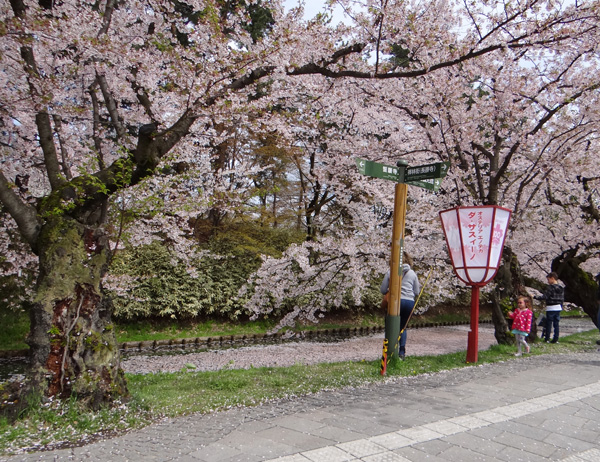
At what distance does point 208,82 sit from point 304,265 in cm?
586

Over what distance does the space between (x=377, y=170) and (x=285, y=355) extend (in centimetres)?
631

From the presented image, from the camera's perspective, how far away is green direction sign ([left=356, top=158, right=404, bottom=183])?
5.72 metres

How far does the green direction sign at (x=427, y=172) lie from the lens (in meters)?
5.67

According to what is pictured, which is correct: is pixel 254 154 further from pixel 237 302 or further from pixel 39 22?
pixel 39 22

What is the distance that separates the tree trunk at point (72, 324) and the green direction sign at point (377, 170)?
3.40 metres

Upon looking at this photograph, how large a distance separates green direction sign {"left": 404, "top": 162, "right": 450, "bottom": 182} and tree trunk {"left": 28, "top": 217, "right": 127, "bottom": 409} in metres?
4.10

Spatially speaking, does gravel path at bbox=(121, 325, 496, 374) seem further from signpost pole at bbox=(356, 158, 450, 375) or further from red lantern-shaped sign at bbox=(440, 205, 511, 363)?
signpost pole at bbox=(356, 158, 450, 375)

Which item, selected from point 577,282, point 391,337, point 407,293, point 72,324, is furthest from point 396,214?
point 577,282

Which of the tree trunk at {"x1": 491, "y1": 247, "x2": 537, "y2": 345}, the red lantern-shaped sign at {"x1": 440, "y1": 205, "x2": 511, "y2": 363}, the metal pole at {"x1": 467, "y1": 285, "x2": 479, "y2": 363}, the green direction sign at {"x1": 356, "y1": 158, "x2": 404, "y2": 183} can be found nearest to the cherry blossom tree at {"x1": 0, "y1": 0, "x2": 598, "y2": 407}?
the green direction sign at {"x1": 356, "y1": 158, "x2": 404, "y2": 183}

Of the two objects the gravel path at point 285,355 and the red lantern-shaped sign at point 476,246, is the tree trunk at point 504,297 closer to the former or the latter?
the gravel path at point 285,355

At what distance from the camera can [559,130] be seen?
9.09 metres

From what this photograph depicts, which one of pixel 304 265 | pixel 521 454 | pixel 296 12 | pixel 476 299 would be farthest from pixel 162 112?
pixel 521 454

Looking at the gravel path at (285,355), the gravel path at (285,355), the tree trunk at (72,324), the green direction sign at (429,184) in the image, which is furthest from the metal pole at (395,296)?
the tree trunk at (72,324)

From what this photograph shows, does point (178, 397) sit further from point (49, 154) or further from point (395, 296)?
point (49, 154)
